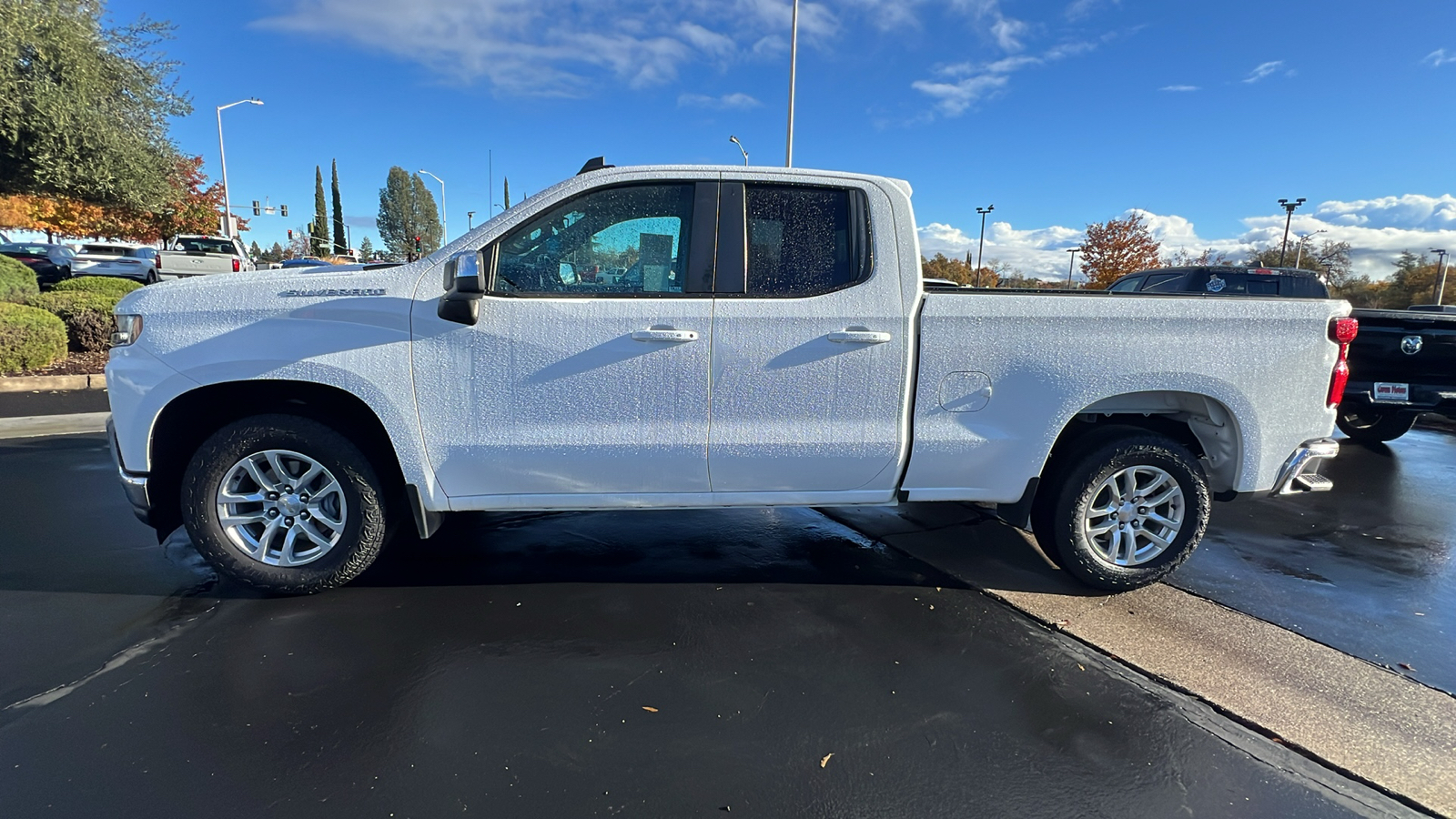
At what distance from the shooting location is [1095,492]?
3477 mm

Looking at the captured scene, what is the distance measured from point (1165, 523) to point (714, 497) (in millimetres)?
2283

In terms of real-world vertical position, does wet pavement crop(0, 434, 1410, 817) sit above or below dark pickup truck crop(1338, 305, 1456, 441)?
below

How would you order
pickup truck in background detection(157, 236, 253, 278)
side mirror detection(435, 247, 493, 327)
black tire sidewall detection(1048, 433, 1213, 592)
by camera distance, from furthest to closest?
pickup truck in background detection(157, 236, 253, 278), black tire sidewall detection(1048, 433, 1213, 592), side mirror detection(435, 247, 493, 327)

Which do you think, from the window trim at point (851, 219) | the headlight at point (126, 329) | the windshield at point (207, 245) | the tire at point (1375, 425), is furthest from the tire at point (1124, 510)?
the windshield at point (207, 245)

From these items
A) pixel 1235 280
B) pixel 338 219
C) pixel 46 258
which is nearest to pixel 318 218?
pixel 338 219

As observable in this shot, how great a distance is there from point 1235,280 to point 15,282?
705 inches

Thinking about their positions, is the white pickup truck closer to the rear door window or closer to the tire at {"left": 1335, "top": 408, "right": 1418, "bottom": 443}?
the rear door window

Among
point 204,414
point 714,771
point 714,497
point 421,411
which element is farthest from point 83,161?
point 714,771

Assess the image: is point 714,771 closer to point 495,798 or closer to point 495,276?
point 495,798

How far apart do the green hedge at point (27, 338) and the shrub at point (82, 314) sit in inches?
34.6

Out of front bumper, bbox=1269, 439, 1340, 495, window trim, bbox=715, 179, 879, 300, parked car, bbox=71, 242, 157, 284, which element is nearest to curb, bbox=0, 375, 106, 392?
window trim, bbox=715, 179, 879, 300

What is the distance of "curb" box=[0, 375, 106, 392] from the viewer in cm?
816

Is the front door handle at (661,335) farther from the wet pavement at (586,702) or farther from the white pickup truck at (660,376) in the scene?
the wet pavement at (586,702)

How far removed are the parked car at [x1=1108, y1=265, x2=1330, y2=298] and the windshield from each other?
938 inches
